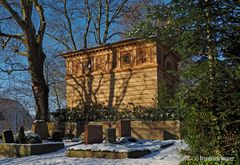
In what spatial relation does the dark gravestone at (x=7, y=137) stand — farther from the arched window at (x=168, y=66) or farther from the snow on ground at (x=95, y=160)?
the arched window at (x=168, y=66)

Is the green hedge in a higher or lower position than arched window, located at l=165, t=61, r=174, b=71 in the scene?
lower

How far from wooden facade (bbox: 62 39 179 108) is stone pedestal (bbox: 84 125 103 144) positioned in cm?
632

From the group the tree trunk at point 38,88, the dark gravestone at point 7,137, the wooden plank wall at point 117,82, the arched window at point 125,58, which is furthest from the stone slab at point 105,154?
the arched window at point 125,58

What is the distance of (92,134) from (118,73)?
8189 millimetres

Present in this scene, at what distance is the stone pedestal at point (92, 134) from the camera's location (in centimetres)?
1329

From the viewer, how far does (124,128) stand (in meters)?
15.4

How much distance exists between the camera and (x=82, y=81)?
22.6 metres

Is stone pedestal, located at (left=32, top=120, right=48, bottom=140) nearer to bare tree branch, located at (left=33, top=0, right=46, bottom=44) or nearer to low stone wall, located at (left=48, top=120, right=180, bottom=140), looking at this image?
low stone wall, located at (left=48, top=120, right=180, bottom=140)

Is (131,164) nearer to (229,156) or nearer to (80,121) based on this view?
(229,156)

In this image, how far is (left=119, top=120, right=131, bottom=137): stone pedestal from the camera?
15289mm

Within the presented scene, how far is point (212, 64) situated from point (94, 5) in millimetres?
25781

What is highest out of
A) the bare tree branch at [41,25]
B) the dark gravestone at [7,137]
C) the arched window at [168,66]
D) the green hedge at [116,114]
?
the bare tree branch at [41,25]

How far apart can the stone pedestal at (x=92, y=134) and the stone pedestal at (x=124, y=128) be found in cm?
176

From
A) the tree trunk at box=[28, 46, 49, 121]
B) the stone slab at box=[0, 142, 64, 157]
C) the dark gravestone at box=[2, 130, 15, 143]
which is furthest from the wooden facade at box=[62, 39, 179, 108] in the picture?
the dark gravestone at box=[2, 130, 15, 143]
